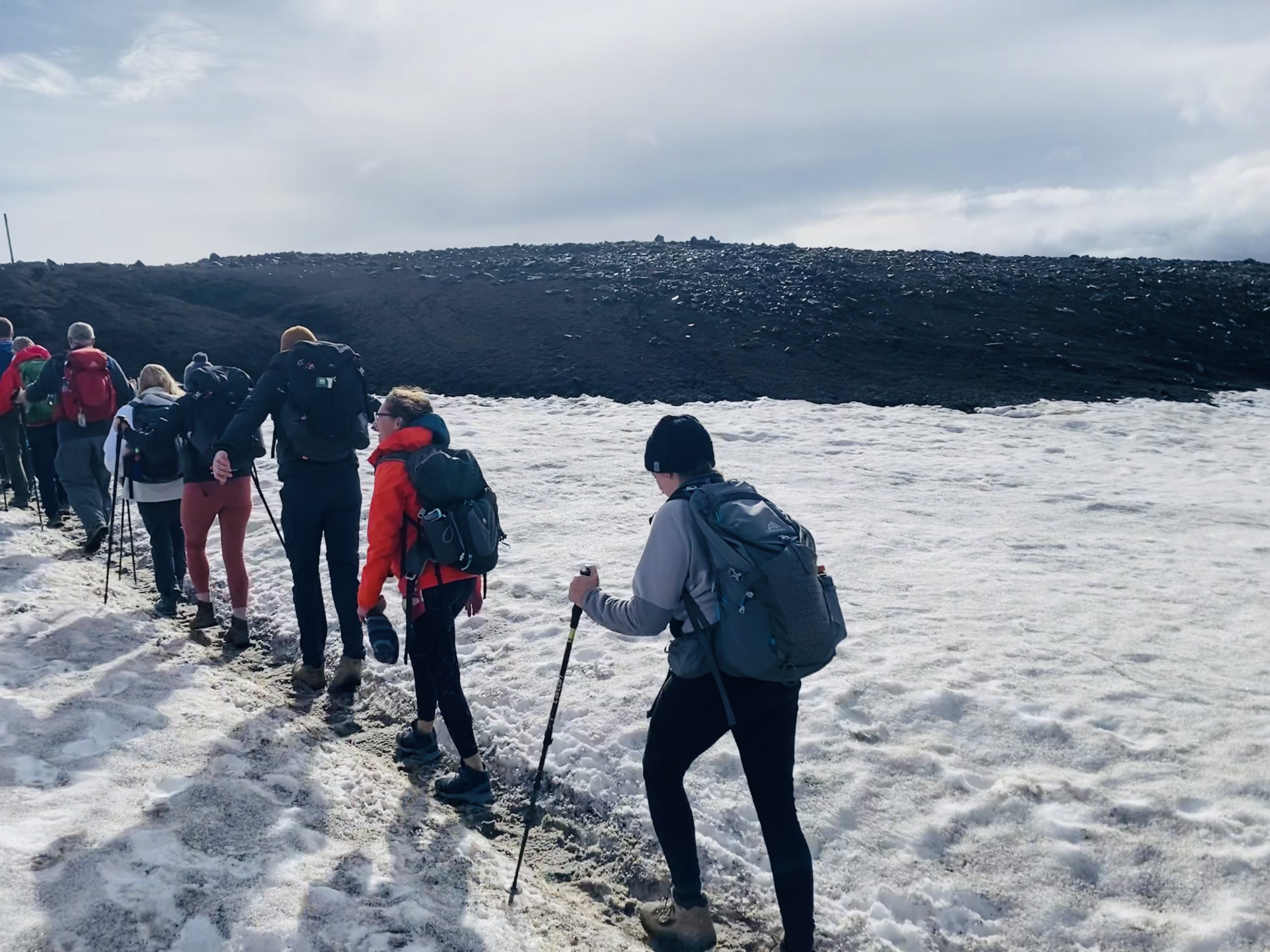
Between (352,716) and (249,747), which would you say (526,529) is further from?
(249,747)

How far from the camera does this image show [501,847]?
186 inches

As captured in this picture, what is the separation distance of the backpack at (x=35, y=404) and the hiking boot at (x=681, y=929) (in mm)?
9183

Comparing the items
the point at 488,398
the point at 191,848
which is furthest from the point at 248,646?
the point at 488,398

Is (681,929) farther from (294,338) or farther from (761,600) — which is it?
(294,338)

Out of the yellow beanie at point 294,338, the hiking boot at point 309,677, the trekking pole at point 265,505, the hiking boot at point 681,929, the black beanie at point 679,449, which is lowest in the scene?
the hiking boot at point 681,929

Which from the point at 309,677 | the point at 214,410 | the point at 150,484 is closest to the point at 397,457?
the point at 309,677

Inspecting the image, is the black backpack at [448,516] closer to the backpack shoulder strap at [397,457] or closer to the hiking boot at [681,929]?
the backpack shoulder strap at [397,457]

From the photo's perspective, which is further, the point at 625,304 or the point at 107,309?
the point at 625,304

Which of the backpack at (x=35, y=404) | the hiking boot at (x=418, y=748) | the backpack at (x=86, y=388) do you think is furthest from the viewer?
the backpack at (x=35, y=404)

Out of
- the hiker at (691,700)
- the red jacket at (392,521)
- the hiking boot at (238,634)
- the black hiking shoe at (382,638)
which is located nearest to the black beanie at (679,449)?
the hiker at (691,700)

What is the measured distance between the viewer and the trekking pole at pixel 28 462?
10.4m

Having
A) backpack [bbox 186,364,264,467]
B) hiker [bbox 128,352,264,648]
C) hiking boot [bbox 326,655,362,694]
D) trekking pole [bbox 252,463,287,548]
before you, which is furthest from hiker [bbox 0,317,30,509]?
hiking boot [bbox 326,655,362,694]

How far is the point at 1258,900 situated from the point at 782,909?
97.4 inches

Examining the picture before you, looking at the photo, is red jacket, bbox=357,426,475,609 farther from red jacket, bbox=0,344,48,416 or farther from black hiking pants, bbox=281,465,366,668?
red jacket, bbox=0,344,48,416
